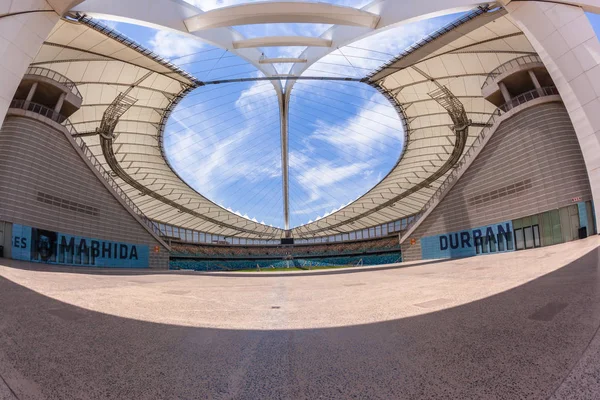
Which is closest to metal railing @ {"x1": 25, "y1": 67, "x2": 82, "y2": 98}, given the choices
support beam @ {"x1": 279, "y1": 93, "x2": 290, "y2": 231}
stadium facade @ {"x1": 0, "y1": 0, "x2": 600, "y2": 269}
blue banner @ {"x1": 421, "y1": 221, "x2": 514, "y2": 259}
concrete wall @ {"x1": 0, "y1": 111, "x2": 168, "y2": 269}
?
stadium facade @ {"x1": 0, "y1": 0, "x2": 600, "y2": 269}

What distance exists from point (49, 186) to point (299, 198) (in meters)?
41.9

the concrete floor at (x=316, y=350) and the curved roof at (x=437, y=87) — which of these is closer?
the concrete floor at (x=316, y=350)

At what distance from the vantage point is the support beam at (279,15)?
2200 centimetres

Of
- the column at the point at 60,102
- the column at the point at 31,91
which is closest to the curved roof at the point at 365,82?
the column at the point at 31,91

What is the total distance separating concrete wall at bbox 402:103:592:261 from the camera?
879 inches

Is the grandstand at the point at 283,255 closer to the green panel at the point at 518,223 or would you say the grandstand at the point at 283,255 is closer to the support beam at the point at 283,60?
the green panel at the point at 518,223

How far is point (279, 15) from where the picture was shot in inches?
883

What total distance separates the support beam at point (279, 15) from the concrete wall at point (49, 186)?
14.3 metres

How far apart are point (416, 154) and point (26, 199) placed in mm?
44815

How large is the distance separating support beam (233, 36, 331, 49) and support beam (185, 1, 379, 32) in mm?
3114

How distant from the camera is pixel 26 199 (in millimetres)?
23609

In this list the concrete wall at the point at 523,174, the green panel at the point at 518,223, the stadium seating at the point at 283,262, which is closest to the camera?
the concrete wall at the point at 523,174

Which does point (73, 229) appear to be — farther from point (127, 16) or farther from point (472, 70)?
point (472, 70)

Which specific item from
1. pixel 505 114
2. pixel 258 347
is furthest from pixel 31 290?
pixel 505 114
